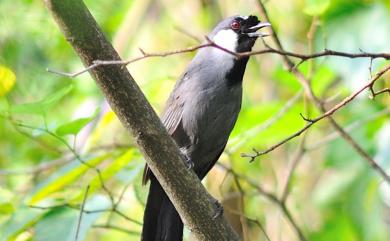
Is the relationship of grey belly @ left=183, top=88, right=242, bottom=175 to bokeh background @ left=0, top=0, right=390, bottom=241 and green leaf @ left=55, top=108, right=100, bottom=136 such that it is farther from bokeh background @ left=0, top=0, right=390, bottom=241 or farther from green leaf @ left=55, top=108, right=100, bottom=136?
green leaf @ left=55, top=108, right=100, bottom=136

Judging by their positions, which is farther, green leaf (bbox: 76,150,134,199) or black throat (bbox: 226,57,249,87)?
black throat (bbox: 226,57,249,87)

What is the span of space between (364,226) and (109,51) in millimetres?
2107

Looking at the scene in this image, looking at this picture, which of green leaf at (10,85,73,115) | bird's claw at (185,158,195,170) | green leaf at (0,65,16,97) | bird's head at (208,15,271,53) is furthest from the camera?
bird's head at (208,15,271,53)

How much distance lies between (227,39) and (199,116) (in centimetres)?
49

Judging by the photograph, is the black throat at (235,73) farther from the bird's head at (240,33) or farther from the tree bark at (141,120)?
the tree bark at (141,120)

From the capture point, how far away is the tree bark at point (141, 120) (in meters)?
2.11

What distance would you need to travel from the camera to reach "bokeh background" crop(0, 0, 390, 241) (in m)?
2.96

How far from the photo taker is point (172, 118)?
342 cm

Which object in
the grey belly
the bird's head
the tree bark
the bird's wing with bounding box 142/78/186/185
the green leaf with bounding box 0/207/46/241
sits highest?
the bird's head

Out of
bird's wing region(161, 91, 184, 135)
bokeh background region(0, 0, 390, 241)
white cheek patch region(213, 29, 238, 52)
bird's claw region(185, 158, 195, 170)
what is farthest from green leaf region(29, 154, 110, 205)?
white cheek patch region(213, 29, 238, 52)

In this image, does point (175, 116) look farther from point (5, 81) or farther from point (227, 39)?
point (5, 81)

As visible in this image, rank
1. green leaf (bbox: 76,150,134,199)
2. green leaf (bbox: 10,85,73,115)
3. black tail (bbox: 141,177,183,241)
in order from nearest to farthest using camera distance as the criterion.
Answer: green leaf (bbox: 10,85,73,115) → green leaf (bbox: 76,150,134,199) → black tail (bbox: 141,177,183,241)

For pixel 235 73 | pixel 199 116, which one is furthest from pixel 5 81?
pixel 235 73

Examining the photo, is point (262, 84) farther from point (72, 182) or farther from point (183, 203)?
point (183, 203)
